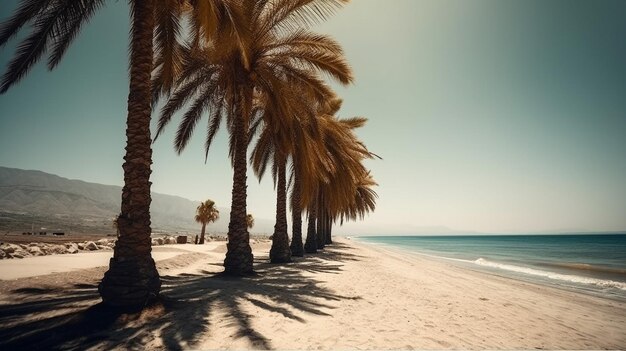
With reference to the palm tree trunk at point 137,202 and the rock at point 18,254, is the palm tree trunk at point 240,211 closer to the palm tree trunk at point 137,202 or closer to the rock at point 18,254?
the palm tree trunk at point 137,202

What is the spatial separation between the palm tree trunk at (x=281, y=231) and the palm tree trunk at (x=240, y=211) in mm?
4190

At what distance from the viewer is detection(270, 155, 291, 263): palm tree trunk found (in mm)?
15311

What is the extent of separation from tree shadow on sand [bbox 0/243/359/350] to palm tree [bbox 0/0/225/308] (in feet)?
1.45

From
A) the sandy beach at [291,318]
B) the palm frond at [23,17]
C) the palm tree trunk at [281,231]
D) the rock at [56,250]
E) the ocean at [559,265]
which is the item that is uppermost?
the palm frond at [23,17]

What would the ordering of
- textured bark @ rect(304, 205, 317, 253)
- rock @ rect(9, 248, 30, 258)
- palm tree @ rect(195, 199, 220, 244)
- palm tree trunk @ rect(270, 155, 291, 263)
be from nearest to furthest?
rock @ rect(9, 248, 30, 258)
palm tree trunk @ rect(270, 155, 291, 263)
textured bark @ rect(304, 205, 317, 253)
palm tree @ rect(195, 199, 220, 244)

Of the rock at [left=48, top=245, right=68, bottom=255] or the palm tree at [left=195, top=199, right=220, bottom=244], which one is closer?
the rock at [left=48, top=245, right=68, bottom=255]

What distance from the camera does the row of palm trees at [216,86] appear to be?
20.7 ft

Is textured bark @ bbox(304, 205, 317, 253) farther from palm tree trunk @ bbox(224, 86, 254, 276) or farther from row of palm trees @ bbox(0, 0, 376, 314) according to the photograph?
palm tree trunk @ bbox(224, 86, 254, 276)

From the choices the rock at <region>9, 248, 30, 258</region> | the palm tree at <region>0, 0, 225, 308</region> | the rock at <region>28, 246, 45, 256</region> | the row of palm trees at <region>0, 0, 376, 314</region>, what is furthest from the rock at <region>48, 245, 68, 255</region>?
the palm tree at <region>0, 0, 225, 308</region>

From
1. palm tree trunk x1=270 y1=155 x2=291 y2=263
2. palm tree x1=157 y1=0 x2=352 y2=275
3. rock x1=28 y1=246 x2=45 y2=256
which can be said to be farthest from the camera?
palm tree trunk x1=270 y1=155 x2=291 y2=263

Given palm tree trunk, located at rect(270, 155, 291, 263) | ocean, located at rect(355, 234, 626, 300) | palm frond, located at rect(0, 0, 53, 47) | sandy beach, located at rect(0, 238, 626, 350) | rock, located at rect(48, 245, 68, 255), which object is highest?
palm frond, located at rect(0, 0, 53, 47)

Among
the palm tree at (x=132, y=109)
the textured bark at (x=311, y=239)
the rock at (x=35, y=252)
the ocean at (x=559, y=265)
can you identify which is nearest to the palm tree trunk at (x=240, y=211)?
the palm tree at (x=132, y=109)

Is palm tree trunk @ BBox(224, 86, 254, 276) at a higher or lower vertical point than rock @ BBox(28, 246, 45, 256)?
higher

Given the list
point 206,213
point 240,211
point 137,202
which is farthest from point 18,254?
point 206,213
